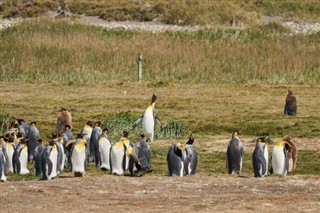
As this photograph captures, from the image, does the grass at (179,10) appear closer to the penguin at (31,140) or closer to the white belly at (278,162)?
the penguin at (31,140)

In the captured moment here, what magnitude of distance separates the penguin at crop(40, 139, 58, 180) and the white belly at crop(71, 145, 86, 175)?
0.92 feet

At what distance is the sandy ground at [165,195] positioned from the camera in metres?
12.2

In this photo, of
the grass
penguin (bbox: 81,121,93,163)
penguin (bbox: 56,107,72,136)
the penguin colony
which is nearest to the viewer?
the penguin colony

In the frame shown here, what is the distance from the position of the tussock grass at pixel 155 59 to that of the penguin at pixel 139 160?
1609 centimetres

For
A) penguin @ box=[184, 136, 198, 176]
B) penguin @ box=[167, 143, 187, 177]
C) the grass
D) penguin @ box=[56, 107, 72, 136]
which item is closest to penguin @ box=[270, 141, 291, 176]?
penguin @ box=[184, 136, 198, 176]

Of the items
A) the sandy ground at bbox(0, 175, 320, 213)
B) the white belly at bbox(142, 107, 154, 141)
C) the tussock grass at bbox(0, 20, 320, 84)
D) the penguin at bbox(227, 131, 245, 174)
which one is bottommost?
the sandy ground at bbox(0, 175, 320, 213)

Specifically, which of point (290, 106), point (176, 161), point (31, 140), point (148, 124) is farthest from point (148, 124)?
point (290, 106)

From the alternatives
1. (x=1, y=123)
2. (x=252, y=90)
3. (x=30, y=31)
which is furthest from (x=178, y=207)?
(x=30, y=31)

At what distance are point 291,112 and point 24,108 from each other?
6.74 meters

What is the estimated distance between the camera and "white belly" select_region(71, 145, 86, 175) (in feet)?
53.1

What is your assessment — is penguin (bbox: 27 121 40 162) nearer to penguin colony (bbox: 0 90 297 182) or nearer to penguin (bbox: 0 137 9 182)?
penguin colony (bbox: 0 90 297 182)

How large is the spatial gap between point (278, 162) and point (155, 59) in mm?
18551

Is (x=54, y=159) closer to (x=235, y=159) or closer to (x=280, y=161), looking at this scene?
(x=235, y=159)

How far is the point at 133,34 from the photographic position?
3978cm
